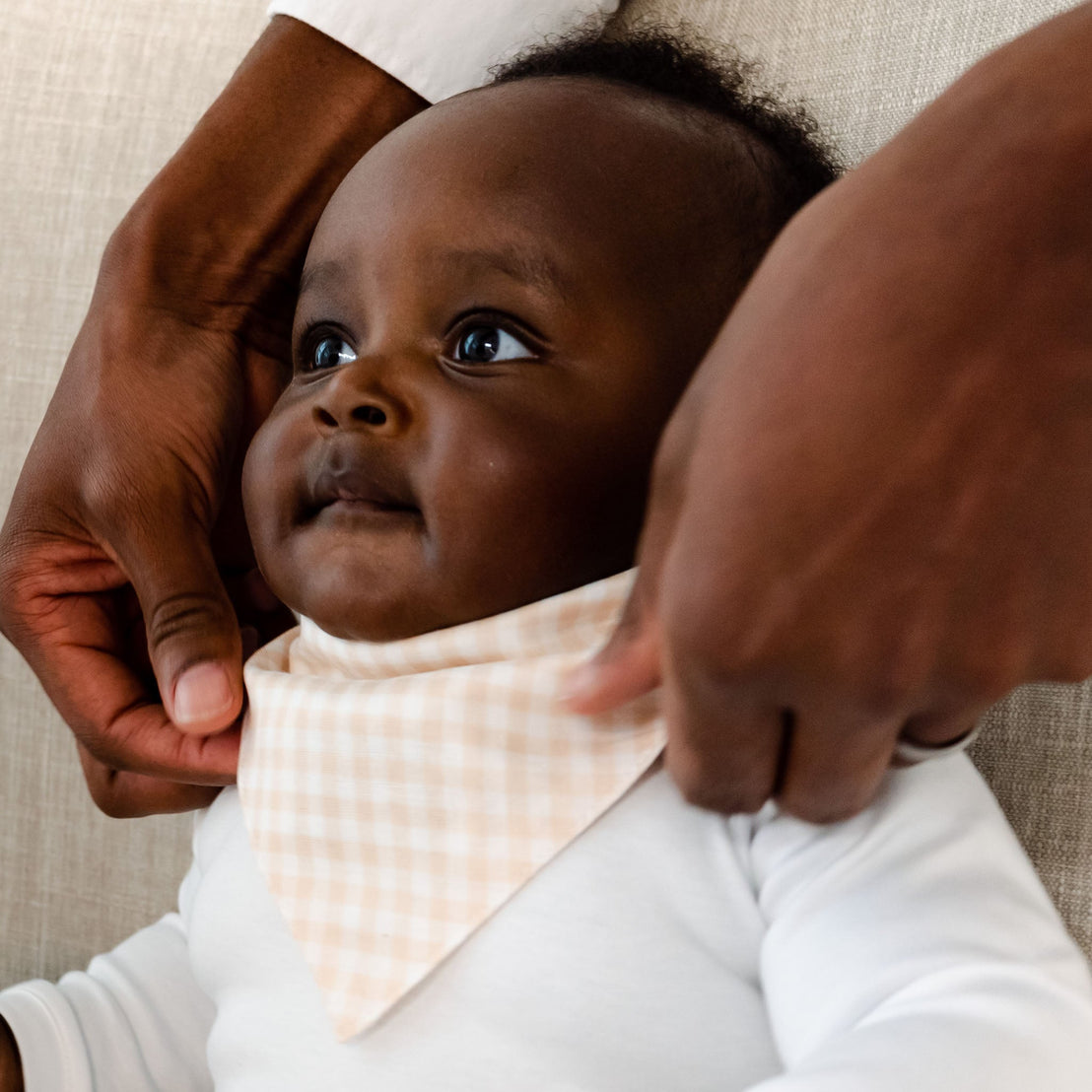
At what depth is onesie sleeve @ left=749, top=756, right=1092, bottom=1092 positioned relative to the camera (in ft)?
1.62

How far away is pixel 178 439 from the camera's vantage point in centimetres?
88

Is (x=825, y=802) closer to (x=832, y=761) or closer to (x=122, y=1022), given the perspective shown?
(x=832, y=761)

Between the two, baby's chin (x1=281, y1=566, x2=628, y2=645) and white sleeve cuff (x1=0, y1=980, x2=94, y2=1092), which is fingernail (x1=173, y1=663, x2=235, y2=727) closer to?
baby's chin (x1=281, y1=566, x2=628, y2=645)

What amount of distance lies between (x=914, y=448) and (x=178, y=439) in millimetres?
625

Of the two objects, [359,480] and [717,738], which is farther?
[359,480]

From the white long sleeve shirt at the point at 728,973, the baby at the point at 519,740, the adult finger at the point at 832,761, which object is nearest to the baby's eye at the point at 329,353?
the baby at the point at 519,740

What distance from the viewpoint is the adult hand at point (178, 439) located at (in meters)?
0.80

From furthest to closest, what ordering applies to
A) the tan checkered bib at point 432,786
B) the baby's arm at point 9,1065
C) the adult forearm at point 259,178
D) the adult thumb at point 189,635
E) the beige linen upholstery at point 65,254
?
1. the beige linen upholstery at point 65,254
2. the adult forearm at point 259,178
3. the baby's arm at point 9,1065
4. the adult thumb at point 189,635
5. the tan checkered bib at point 432,786

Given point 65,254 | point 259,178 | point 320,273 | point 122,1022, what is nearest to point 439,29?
point 259,178

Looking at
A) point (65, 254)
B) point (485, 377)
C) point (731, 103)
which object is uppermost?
point (731, 103)

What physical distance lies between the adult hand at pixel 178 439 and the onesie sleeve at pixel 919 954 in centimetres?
37

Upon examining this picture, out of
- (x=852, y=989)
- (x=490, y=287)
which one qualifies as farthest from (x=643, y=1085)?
(x=490, y=287)

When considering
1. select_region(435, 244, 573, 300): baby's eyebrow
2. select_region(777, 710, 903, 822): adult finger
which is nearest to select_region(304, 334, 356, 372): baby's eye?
select_region(435, 244, 573, 300): baby's eyebrow

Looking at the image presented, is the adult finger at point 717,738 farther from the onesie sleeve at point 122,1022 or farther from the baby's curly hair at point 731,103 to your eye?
the onesie sleeve at point 122,1022
